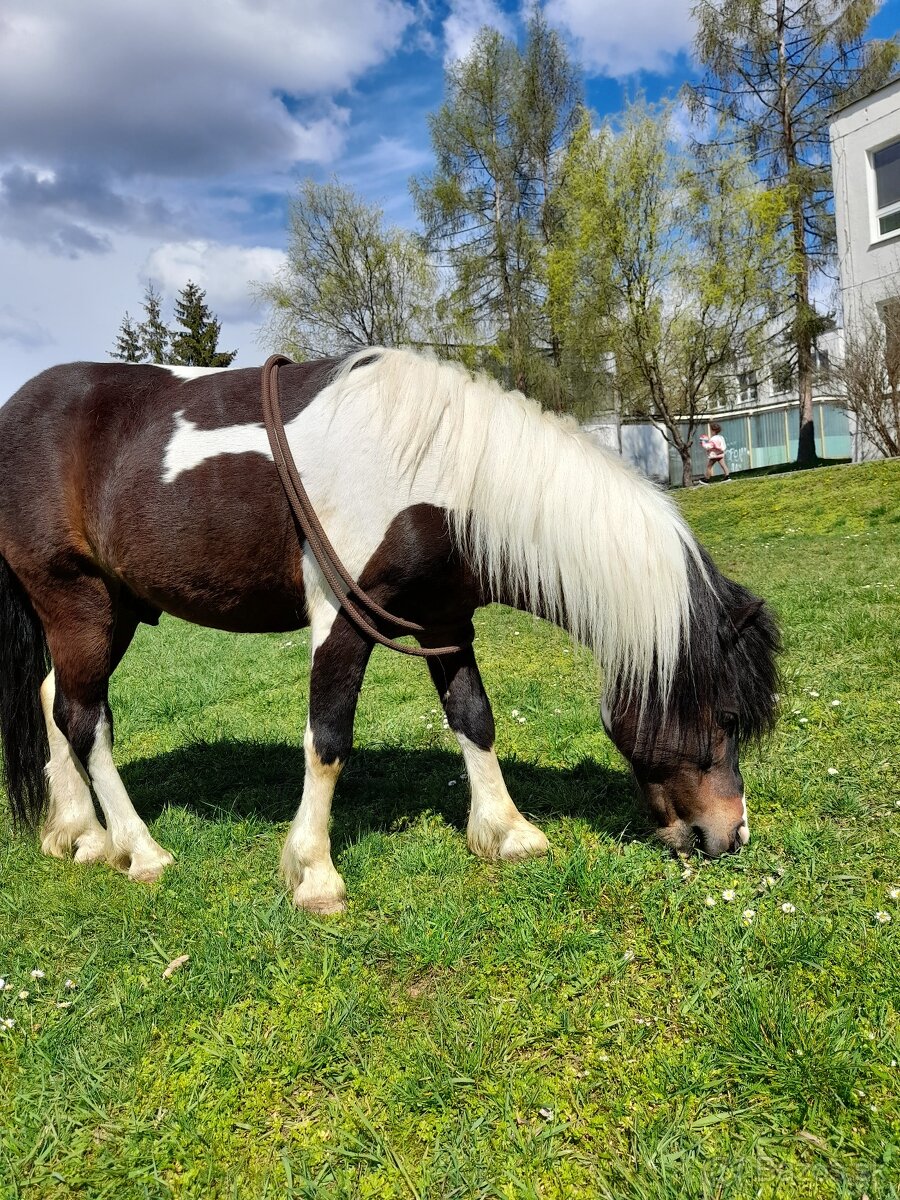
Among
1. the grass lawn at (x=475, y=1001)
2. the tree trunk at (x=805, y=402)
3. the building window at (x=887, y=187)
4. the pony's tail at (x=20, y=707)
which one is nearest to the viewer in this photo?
the grass lawn at (x=475, y=1001)

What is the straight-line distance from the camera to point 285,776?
4336 millimetres

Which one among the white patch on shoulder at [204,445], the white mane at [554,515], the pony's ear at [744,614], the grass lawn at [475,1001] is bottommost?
the grass lawn at [475,1001]

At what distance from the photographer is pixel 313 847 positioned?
9.67ft

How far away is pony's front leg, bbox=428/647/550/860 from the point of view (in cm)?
319

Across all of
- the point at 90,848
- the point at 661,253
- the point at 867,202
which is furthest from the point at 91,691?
the point at 661,253

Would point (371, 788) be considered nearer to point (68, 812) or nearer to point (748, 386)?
point (68, 812)

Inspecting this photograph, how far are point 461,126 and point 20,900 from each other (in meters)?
31.5

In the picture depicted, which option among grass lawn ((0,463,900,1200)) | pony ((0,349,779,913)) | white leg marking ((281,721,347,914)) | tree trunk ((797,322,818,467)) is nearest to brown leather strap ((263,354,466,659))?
pony ((0,349,779,913))

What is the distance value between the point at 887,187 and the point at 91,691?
802 inches

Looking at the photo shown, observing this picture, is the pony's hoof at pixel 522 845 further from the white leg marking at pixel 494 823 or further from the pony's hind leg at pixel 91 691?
the pony's hind leg at pixel 91 691

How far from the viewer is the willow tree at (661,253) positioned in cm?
2136

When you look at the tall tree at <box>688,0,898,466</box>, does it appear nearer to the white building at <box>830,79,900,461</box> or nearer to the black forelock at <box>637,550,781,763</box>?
the white building at <box>830,79,900,461</box>

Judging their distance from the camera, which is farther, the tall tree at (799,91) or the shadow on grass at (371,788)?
the tall tree at (799,91)

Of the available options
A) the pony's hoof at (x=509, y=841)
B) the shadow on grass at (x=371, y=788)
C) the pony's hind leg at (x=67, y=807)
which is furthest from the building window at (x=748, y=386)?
the pony's hind leg at (x=67, y=807)
